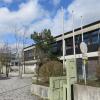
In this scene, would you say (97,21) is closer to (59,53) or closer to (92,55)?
(92,55)

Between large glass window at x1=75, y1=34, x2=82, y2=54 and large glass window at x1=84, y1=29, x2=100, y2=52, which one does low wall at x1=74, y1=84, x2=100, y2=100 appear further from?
large glass window at x1=75, y1=34, x2=82, y2=54

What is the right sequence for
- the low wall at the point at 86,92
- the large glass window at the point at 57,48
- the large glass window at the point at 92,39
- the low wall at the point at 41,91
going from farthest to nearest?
the large glass window at the point at 57,48
the large glass window at the point at 92,39
the low wall at the point at 41,91
the low wall at the point at 86,92

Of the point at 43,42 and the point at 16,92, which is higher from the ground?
the point at 43,42

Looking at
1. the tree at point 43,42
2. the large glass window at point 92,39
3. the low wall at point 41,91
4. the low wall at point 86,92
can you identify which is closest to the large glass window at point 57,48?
the tree at point 43,42

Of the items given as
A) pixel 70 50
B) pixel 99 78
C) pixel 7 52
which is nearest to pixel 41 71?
pixel 99 78

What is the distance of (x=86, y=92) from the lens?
14297 mm

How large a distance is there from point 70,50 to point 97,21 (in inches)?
388

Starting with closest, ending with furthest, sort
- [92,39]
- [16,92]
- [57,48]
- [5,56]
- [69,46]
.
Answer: [16,92]
[92,39]
[69,46]
[57,48]
[5,56]

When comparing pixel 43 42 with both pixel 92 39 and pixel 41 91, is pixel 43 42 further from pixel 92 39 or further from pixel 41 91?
pixel 41 91

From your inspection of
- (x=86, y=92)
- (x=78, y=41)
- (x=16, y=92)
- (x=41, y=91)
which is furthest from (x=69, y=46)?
(x=86, y=92)

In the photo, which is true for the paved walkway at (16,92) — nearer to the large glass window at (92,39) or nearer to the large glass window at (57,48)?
the large glass window at (92,39)

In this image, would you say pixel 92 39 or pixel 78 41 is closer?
pixel 92 39

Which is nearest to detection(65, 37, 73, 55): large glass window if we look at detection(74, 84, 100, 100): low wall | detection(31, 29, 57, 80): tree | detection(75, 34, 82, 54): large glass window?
detection(75, 34, 82, 54): large glass window

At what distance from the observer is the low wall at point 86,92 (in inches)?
526
